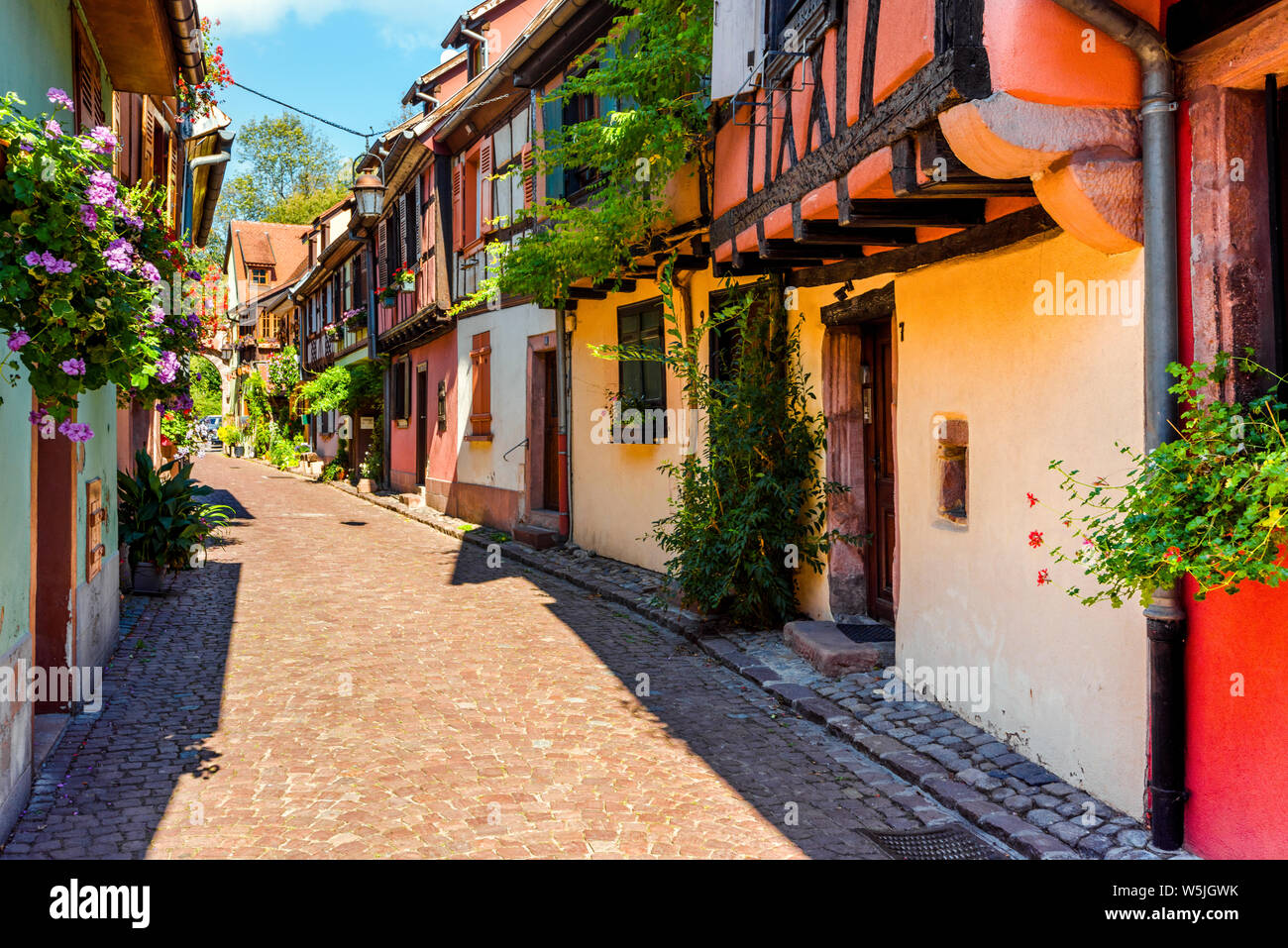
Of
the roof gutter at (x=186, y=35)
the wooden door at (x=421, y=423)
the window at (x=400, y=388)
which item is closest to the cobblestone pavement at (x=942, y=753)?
the roof gutter at (x=186, y=35)

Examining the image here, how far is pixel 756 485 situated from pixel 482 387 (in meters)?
9.35

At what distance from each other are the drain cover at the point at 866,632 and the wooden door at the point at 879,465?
15 centimetres

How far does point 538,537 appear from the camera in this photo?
13.1 meters

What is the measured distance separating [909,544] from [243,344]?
44787 millimetres

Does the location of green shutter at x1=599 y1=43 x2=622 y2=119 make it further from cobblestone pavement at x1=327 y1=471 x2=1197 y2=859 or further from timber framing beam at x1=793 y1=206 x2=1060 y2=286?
cobblestone pavement at x1=327 y1=471 x2=1197 y2=859

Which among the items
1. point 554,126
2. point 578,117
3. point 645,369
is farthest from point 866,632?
point 554,126

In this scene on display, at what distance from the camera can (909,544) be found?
20.6ft

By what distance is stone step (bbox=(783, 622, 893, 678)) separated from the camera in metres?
6.47

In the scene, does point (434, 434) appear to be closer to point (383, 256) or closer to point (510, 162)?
point (383, 256)

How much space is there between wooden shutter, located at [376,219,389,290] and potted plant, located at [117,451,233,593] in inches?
513

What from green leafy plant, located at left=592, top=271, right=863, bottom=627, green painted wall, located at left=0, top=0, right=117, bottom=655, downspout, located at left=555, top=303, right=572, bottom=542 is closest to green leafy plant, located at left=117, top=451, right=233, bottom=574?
downspout, located at left=555, top=303, right=572, bottom=542

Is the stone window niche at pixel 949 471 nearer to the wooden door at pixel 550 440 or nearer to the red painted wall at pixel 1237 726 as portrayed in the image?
the red painted wall at pixel 1237 726
